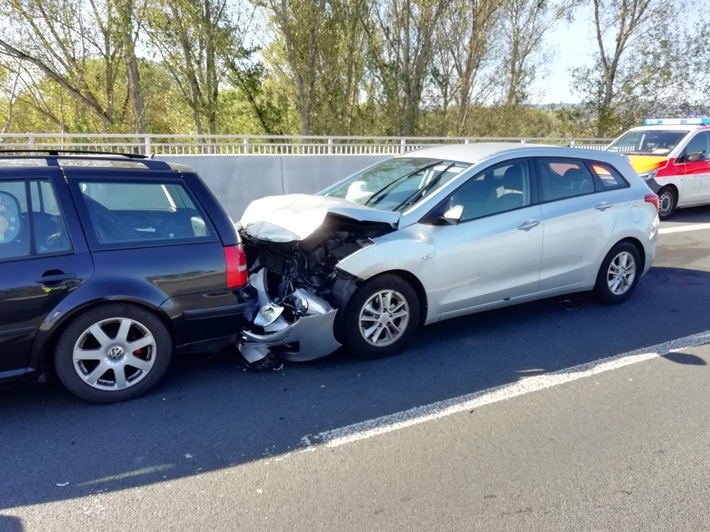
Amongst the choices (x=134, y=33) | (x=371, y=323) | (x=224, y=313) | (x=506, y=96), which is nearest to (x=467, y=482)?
(x=371, y=323)

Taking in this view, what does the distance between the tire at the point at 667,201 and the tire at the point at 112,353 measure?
10.5 m

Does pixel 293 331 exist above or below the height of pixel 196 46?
below

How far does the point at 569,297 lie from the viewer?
18.7 ft

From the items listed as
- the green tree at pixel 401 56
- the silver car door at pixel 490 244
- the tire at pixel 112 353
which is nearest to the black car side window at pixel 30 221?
the tire at pixel 112 353

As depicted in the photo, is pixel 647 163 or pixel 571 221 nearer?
pixel 571 221

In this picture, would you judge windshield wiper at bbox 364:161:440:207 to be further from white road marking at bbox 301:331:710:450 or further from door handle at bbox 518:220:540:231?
white road marking at bbox 301:331:710:450

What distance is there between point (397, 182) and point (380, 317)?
1406 millimetres

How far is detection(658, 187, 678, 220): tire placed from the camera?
417 inches

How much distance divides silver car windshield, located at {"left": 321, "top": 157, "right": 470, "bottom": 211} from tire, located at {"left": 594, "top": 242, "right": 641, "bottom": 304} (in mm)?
1933

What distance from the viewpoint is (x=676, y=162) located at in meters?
10.5

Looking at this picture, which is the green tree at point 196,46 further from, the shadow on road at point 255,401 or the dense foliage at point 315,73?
the shadow on road at point 255,401

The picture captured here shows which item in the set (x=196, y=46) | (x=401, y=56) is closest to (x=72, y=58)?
(x=196, y=46)

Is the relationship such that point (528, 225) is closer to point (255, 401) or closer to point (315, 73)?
point (255, 401)

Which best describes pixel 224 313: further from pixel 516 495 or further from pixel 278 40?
pixel 278 40
